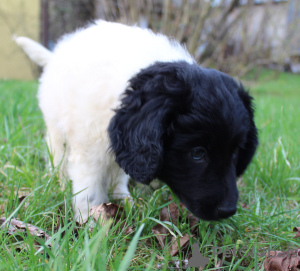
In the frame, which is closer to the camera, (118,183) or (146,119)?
(146,119)

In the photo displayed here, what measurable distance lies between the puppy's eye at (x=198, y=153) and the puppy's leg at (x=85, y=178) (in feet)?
2.14

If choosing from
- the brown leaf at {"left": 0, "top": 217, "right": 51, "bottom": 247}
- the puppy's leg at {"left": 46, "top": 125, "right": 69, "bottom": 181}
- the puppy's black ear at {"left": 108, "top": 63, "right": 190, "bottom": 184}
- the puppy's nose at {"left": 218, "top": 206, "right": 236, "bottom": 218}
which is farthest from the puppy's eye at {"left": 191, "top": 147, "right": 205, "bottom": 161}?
the puppy's leg at {"left": 46, "top": 125, "right": 69, "bottom": 181}

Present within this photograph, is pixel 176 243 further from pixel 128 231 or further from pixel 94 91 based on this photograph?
pixel 94 91

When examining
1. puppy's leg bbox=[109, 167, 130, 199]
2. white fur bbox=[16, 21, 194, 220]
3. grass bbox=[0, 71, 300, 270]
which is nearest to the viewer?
grass bbox=[0, 71, 300, 270]

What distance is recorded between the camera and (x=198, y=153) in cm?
180

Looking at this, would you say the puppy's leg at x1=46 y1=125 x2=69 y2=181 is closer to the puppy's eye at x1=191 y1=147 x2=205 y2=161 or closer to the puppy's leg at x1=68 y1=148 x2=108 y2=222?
the puppy's leg at x1=68 y1=148 x2=108 y2=222

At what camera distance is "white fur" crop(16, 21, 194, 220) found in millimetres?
2055

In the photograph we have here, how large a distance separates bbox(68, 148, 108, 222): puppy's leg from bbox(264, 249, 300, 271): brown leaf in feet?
3.52

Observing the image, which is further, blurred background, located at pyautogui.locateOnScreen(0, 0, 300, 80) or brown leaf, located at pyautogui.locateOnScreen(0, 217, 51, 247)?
blurred background, located at pyautogui.locateOnScreen(0, 0, 300, 80)

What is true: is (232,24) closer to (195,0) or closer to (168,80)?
(195,0)

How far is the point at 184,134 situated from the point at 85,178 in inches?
29.4

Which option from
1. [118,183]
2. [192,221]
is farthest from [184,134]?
[118,183]

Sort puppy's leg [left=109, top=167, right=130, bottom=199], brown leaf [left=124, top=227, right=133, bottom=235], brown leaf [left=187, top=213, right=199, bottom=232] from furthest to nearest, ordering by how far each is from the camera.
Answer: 1. puppy's leg [left=109, top=167, right=130, bottom=199]
2. brown leaf [left=187, top=213, right=199, bottom=232]
3. brown leaf [left=124, top=227, right=133, bottom=235]

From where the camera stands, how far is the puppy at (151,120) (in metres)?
1.77
